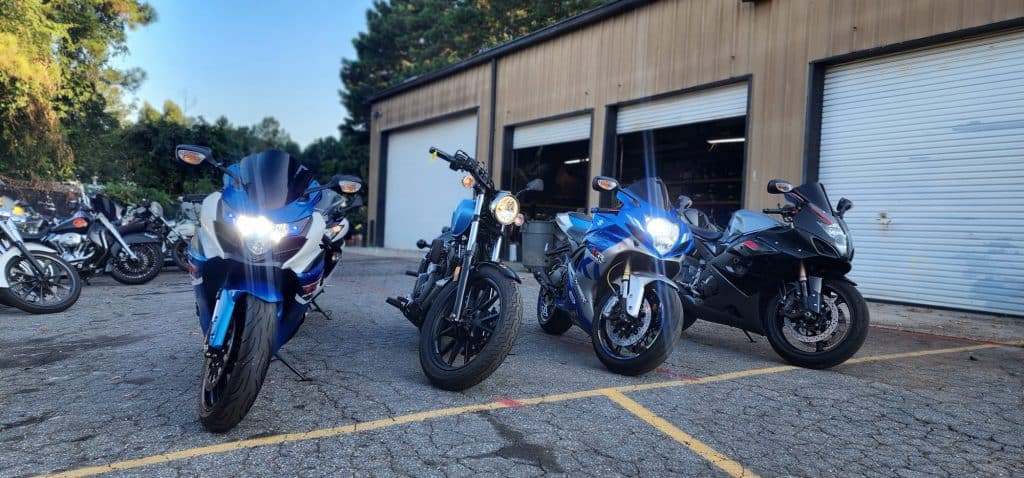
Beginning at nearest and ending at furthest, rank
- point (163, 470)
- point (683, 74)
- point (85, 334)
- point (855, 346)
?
point (163, 470) < point (855, 346) < point (85, 334) < point (683, 74)

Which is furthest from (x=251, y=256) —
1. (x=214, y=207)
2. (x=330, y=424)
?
(x=330, y=424)

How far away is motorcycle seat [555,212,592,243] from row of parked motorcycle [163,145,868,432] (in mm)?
17

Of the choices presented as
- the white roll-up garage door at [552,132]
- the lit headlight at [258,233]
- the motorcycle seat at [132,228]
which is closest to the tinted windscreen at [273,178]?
the lit headlight at [258,233]

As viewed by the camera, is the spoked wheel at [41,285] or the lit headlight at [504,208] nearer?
the lit headlight at [504,208]

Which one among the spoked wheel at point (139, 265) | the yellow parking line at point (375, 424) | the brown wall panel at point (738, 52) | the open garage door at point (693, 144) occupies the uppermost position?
the brown wall panel at point (738, 52)

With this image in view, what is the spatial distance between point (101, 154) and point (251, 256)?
18.8 meters

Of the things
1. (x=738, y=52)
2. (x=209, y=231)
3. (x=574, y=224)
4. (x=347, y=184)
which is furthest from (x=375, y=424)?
(x=738, y=52)

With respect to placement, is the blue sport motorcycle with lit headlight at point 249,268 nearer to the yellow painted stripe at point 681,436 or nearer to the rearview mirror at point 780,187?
the yellow painted stripe at point 681,436

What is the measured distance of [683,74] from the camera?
10.4 m

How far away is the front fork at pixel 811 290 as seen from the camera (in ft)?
12.9

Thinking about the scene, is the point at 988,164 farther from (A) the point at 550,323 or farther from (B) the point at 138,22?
(B) the point at 138,22

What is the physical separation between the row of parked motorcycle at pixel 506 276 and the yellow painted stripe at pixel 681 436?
1.43 feet

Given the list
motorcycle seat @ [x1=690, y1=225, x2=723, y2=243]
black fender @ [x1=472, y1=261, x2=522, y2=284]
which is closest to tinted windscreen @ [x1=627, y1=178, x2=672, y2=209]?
motorcycle seat @ [x1=690, y1=225, x2=723, y2=243]

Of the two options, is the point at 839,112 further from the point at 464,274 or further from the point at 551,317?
the point at 464,274
